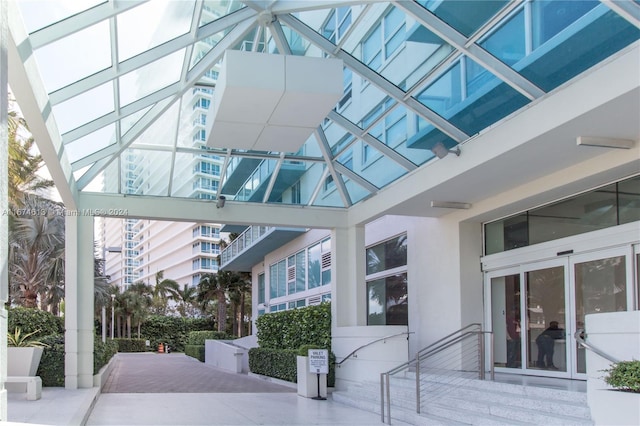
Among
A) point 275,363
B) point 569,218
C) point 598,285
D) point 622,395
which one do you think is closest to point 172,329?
point 275,363

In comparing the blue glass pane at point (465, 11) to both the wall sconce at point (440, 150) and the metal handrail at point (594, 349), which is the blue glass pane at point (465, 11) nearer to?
the wall sconce at point (440, 150)

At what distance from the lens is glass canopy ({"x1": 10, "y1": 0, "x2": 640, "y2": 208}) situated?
325 inches

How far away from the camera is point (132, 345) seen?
53250 mm

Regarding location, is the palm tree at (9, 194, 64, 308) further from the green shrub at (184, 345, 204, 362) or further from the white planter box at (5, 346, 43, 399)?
the white planter box at (5, 346, 43, 399)

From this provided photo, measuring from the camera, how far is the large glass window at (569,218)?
1015 cm

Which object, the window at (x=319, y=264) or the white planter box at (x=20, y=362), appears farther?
the window at (x=319, y=264)

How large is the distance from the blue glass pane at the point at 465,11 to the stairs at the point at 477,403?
4998 millimetres

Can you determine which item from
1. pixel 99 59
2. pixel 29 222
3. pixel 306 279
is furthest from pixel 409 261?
pixel 29 222

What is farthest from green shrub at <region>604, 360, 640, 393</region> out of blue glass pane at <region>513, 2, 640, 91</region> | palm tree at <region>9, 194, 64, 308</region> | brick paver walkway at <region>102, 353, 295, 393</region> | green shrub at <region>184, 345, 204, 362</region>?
green shrub at <region>184, 345, 204, 362</region>

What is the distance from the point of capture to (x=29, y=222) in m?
23.2

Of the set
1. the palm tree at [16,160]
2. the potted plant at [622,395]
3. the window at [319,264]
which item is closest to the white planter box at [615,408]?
the potted plant at [622,395]

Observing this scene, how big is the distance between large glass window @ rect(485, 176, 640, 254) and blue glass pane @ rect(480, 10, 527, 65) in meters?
2.87

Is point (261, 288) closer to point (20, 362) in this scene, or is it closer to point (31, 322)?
point (31, 322)

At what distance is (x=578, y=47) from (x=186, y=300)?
222ft
